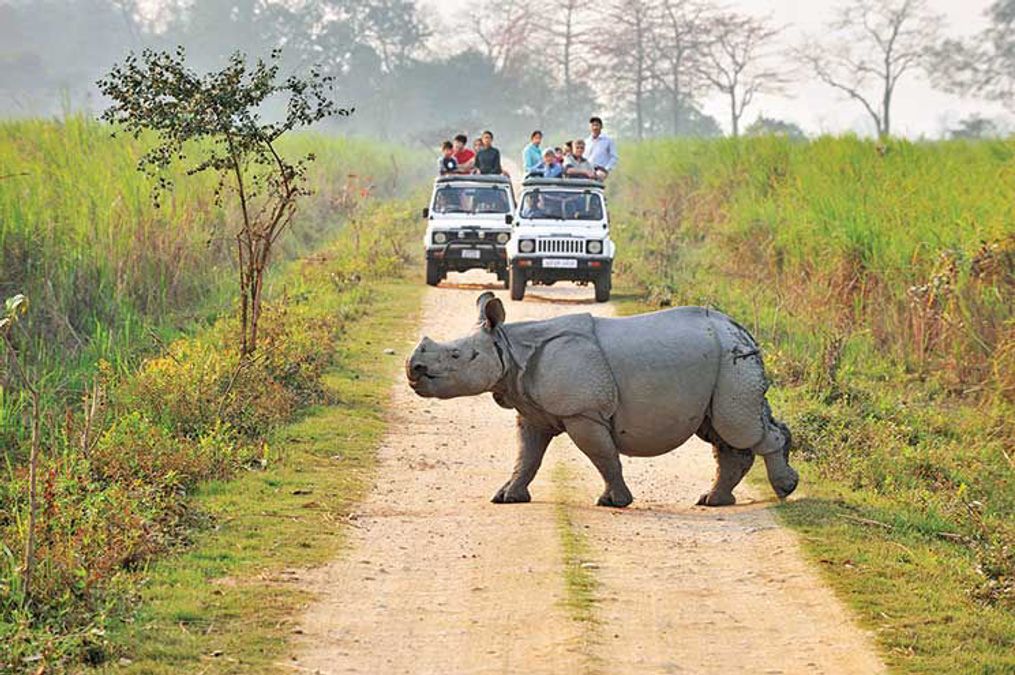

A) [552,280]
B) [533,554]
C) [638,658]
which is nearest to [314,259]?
[552,280]

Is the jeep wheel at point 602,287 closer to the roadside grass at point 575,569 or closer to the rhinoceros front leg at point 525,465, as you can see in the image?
the roadside grass at point 575,569

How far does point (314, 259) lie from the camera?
23.3 m

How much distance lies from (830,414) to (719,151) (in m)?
16.8

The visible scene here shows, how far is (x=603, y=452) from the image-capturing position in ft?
31.3

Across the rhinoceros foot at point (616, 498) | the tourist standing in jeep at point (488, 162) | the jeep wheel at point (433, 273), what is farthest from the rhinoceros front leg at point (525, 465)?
the tourist standing in jeep at point (488, 162)

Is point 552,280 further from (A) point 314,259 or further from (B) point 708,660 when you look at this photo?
(B) point 708,660

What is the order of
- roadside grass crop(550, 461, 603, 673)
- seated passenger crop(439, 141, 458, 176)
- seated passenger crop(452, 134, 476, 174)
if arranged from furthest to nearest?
seated passenger crop(452, 134, 476, 174) → seated passenger crop(439, 141, 458, 176) → roadside grass crop(550, 461, 603, 673)

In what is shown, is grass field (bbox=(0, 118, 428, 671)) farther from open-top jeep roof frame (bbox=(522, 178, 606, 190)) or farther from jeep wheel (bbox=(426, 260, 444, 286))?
open-top jeep roof frame (bbox=(522, 178, 606, 190))

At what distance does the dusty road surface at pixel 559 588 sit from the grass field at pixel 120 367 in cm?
101

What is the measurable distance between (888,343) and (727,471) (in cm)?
683

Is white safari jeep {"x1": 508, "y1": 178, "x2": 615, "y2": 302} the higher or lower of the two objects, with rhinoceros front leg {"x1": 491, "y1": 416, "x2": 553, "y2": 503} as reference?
higher

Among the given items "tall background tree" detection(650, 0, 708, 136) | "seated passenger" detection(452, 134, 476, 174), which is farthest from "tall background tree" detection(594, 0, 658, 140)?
"seated passenger" detection(452, 134, 476, 174)

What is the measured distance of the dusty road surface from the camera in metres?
6.72

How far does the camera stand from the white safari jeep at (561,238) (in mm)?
A: 20625
